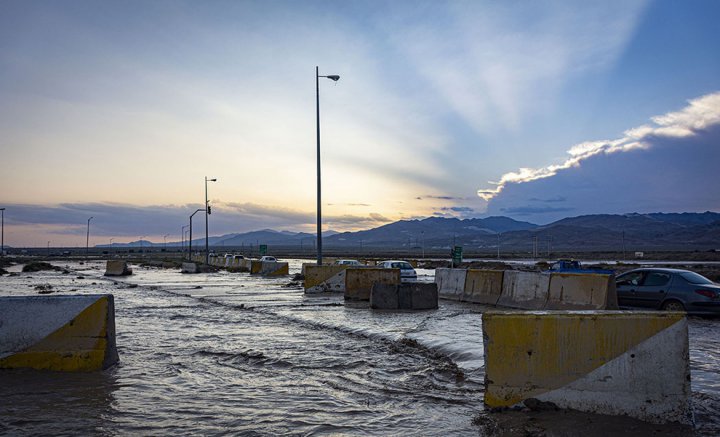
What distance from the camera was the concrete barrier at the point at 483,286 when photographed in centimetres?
1892

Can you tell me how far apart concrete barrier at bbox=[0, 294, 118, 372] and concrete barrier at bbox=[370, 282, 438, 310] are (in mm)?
10117

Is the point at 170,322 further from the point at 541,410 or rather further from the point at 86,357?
the point at 541,410

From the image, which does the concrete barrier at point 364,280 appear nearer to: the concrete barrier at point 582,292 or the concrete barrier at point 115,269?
the concrete barrier at point 582,292

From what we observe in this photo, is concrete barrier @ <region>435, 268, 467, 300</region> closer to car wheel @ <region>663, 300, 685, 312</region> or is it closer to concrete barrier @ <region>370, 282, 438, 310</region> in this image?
concrete barrier @ <region>370, 282, 438, 310</region>

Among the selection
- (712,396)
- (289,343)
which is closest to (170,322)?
(289,343)

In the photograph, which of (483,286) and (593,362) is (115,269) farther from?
(593,362)

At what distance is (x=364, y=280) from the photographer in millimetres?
20750

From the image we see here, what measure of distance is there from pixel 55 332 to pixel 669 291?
14.8m

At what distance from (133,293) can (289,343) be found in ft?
53.4

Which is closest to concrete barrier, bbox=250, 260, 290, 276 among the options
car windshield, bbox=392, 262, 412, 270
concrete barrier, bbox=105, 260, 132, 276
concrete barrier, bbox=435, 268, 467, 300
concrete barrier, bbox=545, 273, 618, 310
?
concrete barrier, bbox=105, 260, 132, 276

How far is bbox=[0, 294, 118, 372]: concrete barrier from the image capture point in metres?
8.55

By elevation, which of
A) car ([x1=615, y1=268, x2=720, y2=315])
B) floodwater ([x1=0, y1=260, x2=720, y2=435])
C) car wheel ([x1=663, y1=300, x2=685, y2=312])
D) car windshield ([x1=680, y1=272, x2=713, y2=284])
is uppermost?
car windshield ([x1=680, y1=272, x2=713, y2=284])

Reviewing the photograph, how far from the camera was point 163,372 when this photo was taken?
28.9 ft

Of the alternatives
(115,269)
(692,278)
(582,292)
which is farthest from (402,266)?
(115,269)
